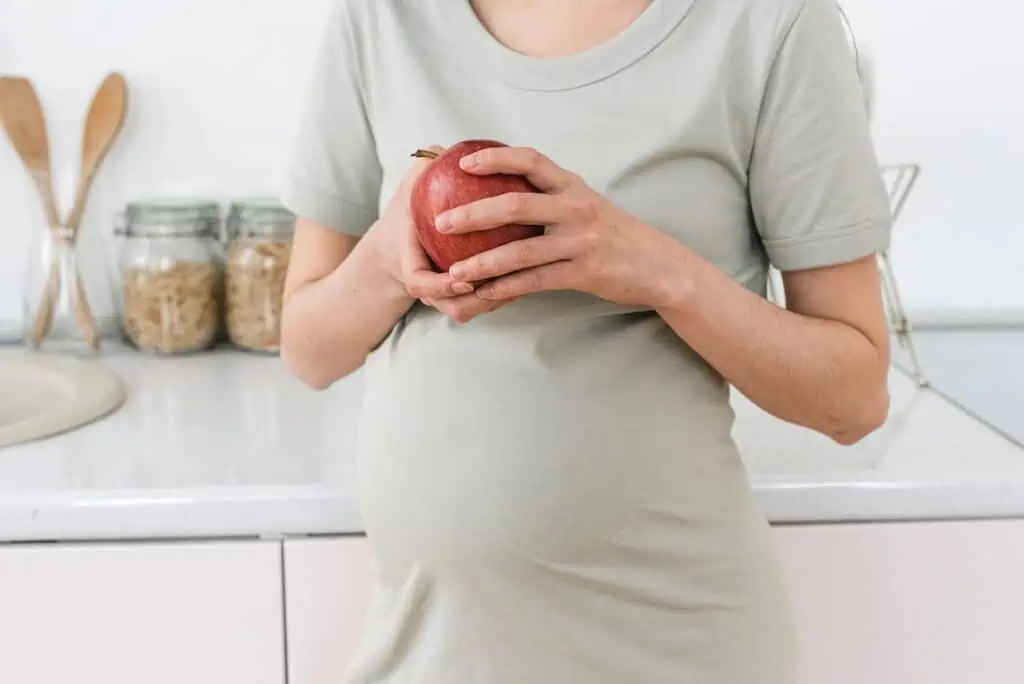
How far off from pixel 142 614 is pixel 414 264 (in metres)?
0.44

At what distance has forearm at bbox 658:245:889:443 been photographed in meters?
0.59

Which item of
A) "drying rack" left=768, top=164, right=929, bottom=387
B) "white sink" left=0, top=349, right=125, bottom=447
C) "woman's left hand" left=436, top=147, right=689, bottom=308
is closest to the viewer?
"woman's left hand" left=436, top=147, right=689, bottom=308

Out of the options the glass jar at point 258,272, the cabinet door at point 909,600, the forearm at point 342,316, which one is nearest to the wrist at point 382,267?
the forearm at point 342,316

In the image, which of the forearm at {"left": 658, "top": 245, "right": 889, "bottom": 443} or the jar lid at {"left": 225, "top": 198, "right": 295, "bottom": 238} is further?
the jar lid at {"left": 225, "top": 198, "right": 295, "bottom": 238}

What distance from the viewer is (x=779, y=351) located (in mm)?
613

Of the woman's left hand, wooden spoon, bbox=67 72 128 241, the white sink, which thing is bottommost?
the white sink

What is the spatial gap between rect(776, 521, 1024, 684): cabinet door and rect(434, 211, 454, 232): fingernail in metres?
0.44

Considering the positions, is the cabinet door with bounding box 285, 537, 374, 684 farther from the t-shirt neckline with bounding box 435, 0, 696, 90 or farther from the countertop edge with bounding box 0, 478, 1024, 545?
the t-shirt neckline with bounding box 435, 0, 696, 90

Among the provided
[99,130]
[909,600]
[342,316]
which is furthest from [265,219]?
[909,600]

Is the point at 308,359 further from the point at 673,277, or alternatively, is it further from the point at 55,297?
the point at 55,297

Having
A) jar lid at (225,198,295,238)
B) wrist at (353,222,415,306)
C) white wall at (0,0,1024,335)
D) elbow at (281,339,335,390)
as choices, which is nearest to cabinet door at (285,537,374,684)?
elbow at (281,339,335,390)

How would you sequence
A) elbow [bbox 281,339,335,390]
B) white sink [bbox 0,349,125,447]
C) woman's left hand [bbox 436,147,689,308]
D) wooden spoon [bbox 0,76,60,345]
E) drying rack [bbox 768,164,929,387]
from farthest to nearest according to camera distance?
wooden spoon [bbox 0,76,60,345] → drying rack [bbox 768,164,929,387] → white sink [bbox 0,349,125,447] → elbow [bbox 281,339,335,390] → woman's left hand [bbox 436,147,689,308]

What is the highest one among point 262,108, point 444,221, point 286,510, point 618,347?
point 444,221

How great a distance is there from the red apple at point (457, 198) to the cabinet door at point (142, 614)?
369mm
